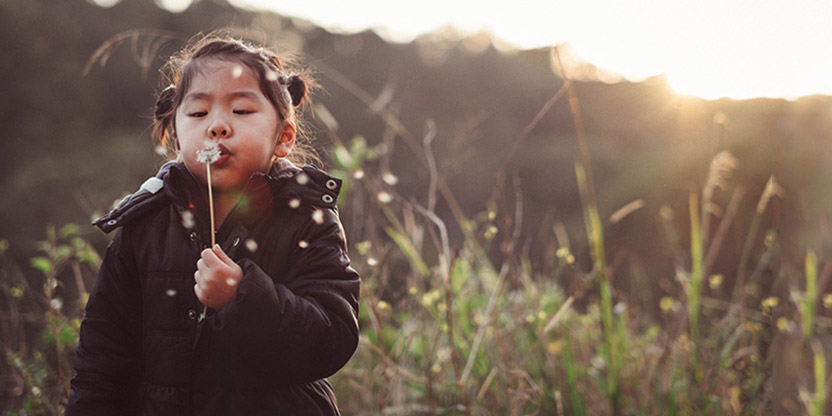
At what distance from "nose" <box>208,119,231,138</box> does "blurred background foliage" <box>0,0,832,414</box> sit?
0.43 metres

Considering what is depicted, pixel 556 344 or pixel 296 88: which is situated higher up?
pixel 296 88

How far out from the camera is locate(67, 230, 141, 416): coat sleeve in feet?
4.28

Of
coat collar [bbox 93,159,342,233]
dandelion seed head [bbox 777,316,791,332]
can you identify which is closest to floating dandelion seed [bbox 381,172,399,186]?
coat collar [bbox 93,159,342,233]

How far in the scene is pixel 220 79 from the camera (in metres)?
1.33

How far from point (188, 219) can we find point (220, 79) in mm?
302

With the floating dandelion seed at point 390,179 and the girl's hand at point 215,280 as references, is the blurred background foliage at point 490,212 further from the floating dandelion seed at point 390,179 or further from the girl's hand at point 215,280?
the girl's hand at point 215,280

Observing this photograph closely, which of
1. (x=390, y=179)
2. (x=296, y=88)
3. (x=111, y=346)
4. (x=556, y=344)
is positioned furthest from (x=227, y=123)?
(x=556, y=344)

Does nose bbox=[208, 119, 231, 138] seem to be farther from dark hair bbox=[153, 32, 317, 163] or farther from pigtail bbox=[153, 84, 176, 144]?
pigtail bbox=[153, 84, 176, 144]

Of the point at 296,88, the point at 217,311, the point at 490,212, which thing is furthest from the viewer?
the point at 490,212

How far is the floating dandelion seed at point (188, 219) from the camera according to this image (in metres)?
1.30

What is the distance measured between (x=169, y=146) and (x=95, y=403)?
69 cm

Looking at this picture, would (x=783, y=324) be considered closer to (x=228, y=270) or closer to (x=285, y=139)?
(x=285, y=139)

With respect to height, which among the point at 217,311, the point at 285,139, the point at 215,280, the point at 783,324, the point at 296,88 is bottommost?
the point at 783,324

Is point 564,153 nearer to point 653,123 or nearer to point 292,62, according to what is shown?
point 653,123
